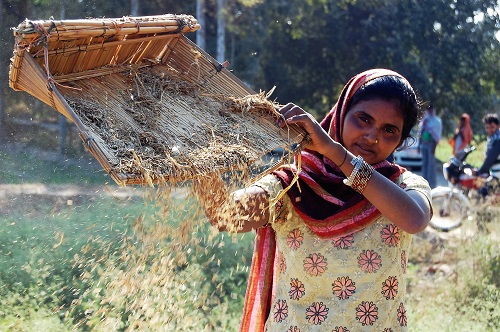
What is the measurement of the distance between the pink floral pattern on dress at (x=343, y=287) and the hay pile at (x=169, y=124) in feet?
1.52

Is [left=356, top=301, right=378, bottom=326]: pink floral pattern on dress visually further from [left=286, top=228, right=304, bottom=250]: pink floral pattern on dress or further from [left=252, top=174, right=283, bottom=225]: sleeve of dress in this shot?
[left=252, top=174, right=283, bottom=225]: sleeve of dress

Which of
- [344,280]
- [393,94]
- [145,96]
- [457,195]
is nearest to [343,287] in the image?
[344,280]

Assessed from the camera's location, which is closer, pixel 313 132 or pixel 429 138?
pixel 313 132

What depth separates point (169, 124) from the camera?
2396 mm

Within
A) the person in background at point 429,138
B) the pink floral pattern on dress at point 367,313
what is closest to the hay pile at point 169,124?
the pink floral pattern on dress at point 367,313

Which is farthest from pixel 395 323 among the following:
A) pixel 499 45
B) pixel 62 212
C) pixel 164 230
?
pixel 499 45

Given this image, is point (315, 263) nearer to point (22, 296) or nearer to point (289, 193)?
point (289, 193)

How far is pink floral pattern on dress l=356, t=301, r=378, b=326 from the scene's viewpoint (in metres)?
2.31

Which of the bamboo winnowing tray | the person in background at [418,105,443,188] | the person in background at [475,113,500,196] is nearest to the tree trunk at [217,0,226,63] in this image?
the person in background at [418,105,443,188]

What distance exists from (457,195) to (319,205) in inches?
277

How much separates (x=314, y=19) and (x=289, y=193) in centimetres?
1376

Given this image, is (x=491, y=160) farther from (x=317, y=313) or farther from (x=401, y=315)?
(x=317, y=313)

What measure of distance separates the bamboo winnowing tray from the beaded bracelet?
208mm

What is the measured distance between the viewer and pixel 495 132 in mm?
9062
